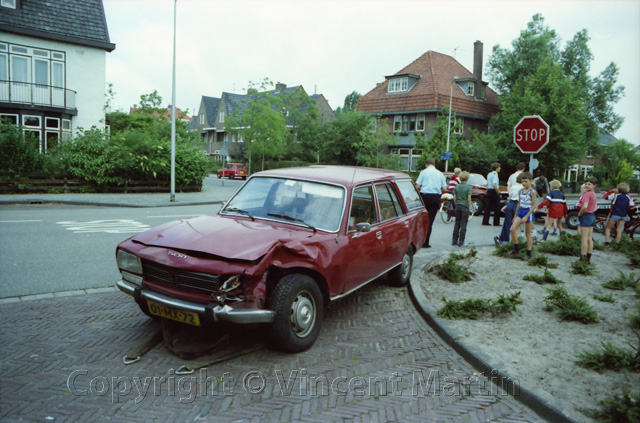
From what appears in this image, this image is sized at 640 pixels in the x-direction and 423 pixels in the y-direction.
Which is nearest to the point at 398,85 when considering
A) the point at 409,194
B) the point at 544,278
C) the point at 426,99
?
the point at 426,99

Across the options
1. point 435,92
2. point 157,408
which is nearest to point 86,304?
point 157,408

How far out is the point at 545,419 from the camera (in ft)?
10.7

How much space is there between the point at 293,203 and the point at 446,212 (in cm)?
1062

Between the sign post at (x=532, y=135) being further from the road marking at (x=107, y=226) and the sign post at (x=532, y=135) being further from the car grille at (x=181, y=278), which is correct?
the road marking at (x=107, y=226)

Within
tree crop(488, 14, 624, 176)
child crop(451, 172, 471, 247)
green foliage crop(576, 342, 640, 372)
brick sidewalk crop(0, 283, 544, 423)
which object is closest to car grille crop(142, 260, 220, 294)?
brick sidewalk crop(0, 283, 544, 423)

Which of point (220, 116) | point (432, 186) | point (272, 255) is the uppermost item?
point (220, 116)

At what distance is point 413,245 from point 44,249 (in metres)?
6.33

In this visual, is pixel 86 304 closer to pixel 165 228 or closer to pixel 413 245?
pixel 165 228

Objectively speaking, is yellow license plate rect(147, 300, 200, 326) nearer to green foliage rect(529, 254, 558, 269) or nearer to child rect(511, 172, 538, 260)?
green foliage rect(529, 254, 558, 269)

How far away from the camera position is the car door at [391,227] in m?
5.53

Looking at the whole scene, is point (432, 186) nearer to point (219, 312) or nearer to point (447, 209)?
point (447, 209)

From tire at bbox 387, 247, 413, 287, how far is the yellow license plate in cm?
340

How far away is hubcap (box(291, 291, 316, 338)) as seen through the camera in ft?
13.2

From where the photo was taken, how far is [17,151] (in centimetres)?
1733
